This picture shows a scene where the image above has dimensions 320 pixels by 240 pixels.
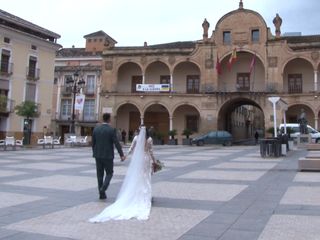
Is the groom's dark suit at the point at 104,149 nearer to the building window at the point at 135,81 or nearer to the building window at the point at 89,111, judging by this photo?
the building window at the point at 135,81

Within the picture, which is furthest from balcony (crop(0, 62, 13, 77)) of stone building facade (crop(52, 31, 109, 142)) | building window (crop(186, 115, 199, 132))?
building window (crop(186, 115, 199, 132))

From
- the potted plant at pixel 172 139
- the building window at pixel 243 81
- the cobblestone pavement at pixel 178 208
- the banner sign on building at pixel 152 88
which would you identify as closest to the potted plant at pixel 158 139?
the potted plant at pixel 172 139

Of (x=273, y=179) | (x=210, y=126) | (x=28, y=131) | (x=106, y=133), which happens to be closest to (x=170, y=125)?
(x=210, y=126)

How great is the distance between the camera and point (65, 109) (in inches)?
2301

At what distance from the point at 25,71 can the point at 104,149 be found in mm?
35285

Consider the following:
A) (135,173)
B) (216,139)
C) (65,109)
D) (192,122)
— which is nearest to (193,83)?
(192,122)

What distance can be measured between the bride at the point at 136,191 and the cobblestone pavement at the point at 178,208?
23cm

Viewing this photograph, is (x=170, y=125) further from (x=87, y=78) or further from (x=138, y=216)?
(x=138, y=216)

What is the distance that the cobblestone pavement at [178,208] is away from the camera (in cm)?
569

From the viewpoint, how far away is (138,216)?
6.77 m

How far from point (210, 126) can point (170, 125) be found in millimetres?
4532

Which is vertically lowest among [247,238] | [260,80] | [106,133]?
[247,238]

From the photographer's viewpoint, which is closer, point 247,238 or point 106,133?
point 247,238

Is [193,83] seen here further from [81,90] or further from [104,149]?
[104,149]
